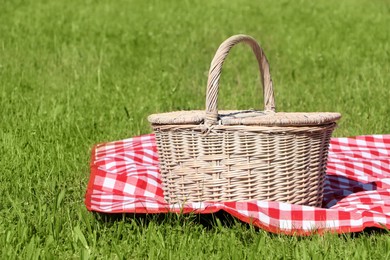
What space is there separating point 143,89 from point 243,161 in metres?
2.88

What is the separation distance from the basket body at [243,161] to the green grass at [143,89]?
0.20 m

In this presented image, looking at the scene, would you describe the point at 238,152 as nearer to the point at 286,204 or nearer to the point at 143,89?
the point at 286,204

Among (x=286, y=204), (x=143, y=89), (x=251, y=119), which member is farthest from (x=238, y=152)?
(x=143, y=89)

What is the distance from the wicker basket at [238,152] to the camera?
353cm

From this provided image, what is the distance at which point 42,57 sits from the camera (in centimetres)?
748

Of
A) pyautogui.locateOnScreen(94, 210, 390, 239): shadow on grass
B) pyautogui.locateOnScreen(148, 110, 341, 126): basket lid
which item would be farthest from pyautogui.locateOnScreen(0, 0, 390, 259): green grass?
pyautogui.locateOnScreen(148, 110, 341, 126): basket lid

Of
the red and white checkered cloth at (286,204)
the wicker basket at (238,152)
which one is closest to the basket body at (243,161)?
the wicker basket at (238,152)

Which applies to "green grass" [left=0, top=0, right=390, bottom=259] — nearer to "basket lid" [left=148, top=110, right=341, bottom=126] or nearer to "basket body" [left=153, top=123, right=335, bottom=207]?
"basket body" [left=153, top=123, right=335, bottom=207]

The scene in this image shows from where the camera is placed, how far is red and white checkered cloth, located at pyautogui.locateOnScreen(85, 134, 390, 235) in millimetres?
3463

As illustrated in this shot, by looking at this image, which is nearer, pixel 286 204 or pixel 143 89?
pixel 286 204

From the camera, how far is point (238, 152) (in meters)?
3.56

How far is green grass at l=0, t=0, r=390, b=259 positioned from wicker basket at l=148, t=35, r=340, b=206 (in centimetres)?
20

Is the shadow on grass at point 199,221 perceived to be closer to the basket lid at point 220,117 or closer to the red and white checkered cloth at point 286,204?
the red and white checkered cloth at point 286,204

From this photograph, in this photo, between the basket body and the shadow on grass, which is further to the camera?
the basket body
